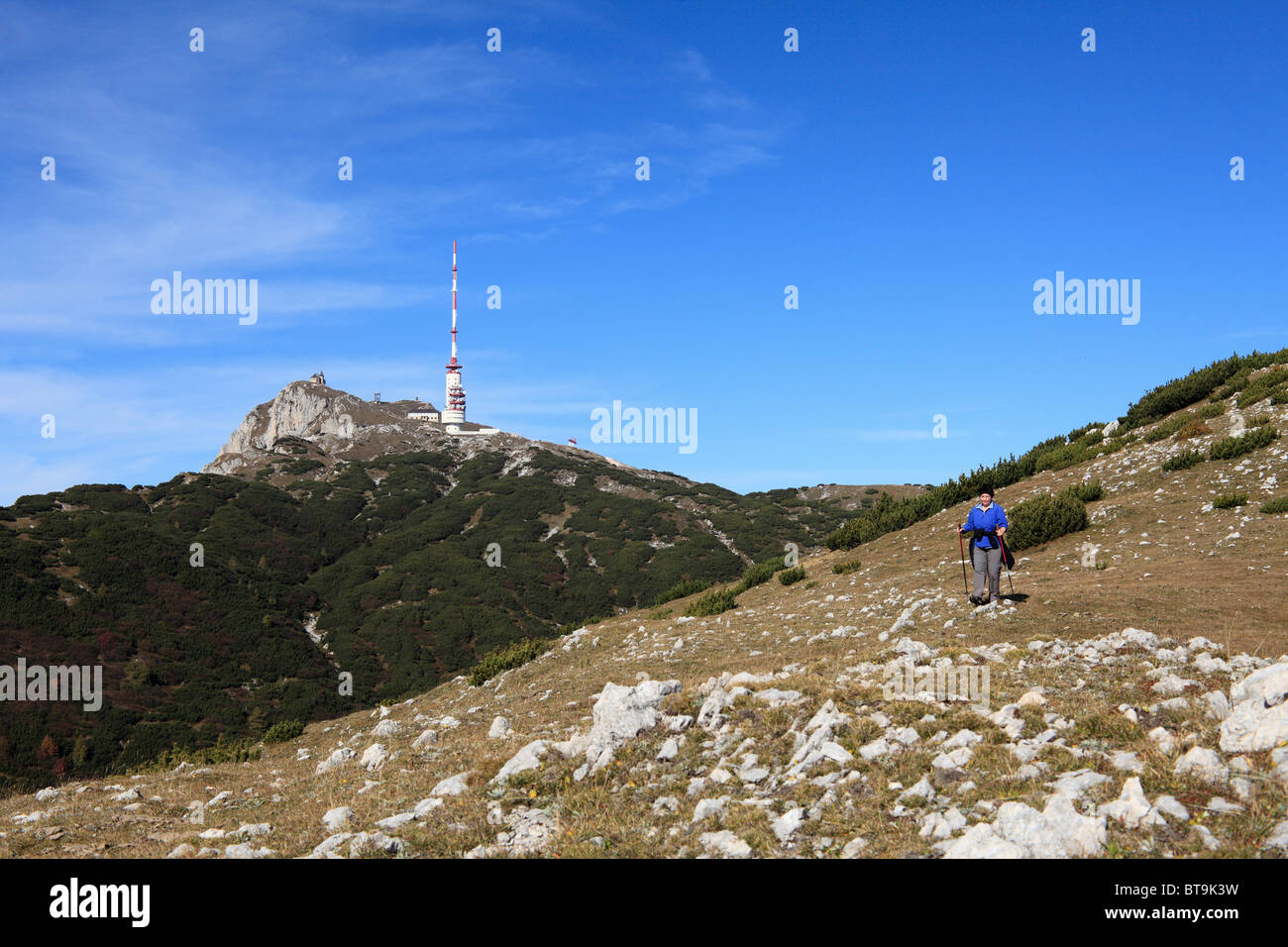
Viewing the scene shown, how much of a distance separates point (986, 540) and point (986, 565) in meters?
0.49

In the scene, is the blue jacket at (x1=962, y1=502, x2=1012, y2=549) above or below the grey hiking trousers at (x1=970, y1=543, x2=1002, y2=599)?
above

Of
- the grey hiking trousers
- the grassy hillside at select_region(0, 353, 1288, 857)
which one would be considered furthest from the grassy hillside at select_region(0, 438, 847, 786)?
the grey hiking trousers

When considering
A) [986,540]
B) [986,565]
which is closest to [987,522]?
[986,540]

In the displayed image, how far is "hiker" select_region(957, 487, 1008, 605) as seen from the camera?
14.7 meters

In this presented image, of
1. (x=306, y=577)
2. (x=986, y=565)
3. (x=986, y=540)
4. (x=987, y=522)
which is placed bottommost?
(x=306, y=577)

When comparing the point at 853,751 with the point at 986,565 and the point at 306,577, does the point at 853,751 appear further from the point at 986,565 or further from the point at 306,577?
the point at 306,577

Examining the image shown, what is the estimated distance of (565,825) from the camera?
7.30 meters

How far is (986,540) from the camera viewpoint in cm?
1489

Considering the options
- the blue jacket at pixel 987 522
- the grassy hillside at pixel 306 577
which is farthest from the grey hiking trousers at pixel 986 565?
the grassy hillside at pixel 306 577

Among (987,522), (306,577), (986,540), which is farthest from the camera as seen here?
(306,577)

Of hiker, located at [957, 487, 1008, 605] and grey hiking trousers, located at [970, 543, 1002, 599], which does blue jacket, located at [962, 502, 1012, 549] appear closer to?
hiker, located at [957, 487, 1008, 605]

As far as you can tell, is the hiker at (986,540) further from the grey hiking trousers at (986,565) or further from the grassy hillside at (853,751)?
the grassy hillside at (853,751)

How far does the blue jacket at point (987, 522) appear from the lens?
14.6 metres
